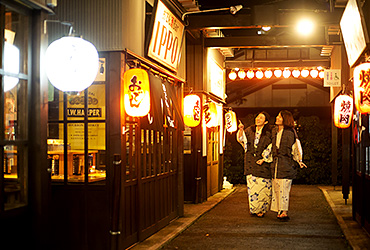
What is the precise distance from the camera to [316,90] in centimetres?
3288

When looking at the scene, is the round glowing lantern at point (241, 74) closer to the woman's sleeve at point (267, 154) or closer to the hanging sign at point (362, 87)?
the woman's sleeve at point (267, 154)

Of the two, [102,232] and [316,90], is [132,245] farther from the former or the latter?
[316,90]

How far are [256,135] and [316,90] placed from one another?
19.1 m

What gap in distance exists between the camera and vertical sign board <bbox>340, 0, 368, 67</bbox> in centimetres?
1019

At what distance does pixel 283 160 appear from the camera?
14.4m

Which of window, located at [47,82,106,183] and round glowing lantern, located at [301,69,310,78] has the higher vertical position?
round glowing lantern, located at [301,69,310,78]

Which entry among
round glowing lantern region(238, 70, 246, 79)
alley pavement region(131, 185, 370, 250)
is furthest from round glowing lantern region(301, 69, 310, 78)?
alley pavement region(131, 185, 370, 250)

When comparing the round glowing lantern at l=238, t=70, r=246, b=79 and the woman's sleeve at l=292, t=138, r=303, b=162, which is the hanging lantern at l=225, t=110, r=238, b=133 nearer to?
the round glowing lantern at l=238, t=70, r=246, b=79

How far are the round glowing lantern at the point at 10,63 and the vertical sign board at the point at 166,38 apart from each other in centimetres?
519

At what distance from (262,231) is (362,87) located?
4.63 m

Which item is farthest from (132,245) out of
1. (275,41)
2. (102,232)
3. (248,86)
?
(248,86)

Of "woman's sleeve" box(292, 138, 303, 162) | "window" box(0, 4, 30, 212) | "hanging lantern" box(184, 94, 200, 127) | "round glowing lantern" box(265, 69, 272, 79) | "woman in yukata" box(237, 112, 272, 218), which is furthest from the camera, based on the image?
"round glowing lantern" box(265, 69, 272, 79)

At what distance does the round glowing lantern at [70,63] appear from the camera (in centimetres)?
770

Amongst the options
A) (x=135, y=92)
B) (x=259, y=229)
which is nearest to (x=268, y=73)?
(x=259, y=229)
